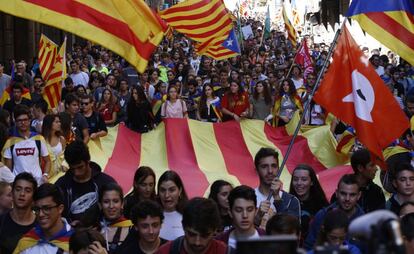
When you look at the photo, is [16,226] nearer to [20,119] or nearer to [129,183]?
[20,119]

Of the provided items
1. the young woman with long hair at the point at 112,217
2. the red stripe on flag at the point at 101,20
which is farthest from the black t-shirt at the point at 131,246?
the red stripe on flag at the point at 101,20

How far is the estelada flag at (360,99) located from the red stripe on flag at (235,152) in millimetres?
3299

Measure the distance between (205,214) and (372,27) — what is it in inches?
176

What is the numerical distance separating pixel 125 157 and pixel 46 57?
2.23 meters

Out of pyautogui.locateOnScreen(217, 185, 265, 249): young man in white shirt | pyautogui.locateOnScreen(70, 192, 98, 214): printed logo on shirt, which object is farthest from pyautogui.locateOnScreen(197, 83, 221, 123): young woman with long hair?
pyautogui.locateOnScreen(217, 185, 265, 249): young man in white shirt

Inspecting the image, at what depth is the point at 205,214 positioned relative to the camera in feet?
16.3

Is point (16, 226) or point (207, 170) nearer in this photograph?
point (16, 226)

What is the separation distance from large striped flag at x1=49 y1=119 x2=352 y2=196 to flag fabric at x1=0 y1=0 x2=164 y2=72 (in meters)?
3.82

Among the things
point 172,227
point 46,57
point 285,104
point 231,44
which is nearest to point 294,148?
point 285,104

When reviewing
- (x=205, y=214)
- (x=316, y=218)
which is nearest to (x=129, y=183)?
(x=316, y=218)

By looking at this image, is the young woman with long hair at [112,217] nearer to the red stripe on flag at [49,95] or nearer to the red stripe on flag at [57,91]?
the red stripe on flag at [49,95]

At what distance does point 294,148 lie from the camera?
41.0 ft

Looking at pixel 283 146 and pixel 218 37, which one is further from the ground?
pixel 218 37

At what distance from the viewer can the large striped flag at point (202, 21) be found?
1623 cm
